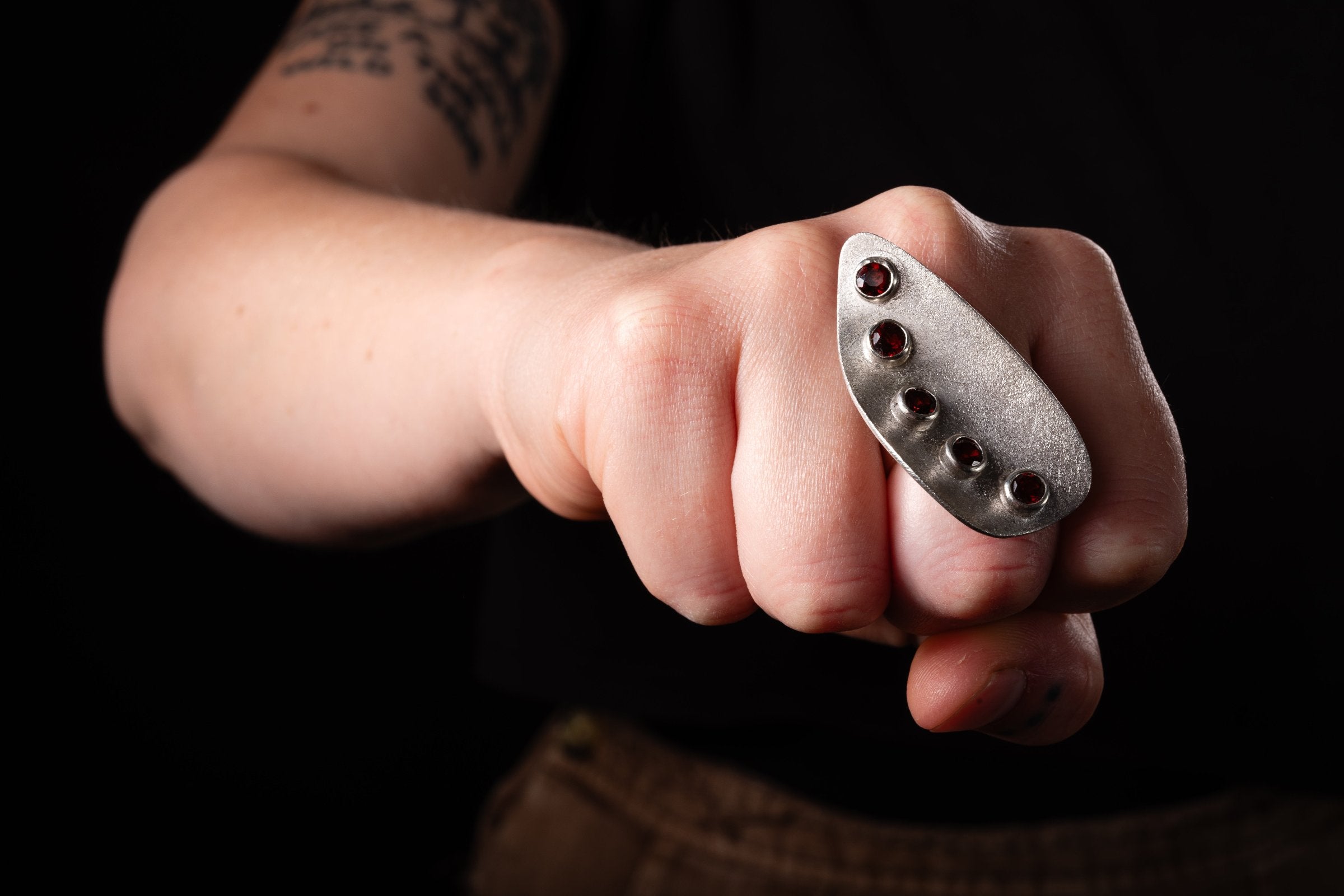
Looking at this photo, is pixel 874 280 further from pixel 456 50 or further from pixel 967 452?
pixel 456 50

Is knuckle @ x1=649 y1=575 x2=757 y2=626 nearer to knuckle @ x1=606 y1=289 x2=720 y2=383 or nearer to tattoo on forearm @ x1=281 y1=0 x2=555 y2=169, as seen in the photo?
knuckle @ x1=606 y1=289 x2=720 y2=383

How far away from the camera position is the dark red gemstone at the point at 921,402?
30 centimetres

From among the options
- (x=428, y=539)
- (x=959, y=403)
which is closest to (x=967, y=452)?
(x=959, y=403)

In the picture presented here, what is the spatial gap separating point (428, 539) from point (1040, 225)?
86cm

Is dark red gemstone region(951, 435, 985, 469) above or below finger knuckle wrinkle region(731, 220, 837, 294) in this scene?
below

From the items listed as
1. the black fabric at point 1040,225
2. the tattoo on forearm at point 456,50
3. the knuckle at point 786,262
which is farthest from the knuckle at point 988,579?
the tattoo on forearm at point 456,50

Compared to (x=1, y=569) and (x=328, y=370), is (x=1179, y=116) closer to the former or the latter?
(x=328, y=370)

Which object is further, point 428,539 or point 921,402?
point 428,539

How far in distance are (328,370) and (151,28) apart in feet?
2.34

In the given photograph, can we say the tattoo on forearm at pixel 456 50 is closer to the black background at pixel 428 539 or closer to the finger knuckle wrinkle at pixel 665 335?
the black background at pixel 428 539

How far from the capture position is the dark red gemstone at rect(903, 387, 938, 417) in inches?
12.0

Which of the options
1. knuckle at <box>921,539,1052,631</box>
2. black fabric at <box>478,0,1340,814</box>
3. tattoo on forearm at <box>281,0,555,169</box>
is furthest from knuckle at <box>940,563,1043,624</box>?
tattoo on forearm at <box>281,0,555,169</box>

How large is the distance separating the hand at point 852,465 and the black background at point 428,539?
0.08 meters

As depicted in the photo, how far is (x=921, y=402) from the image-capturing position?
1.00ft
